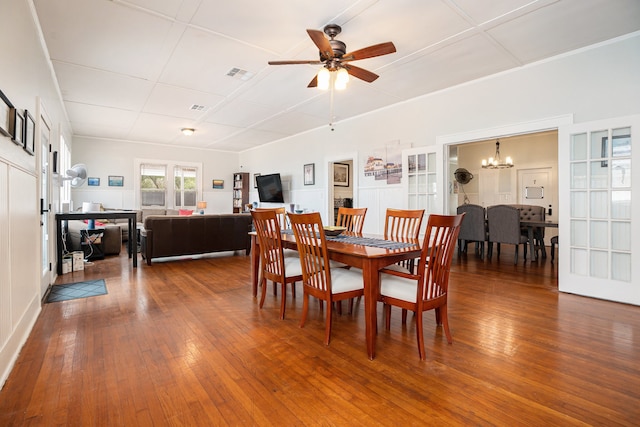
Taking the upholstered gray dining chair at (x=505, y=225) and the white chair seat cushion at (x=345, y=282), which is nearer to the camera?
the white chair seat cushion at (x=345, y=282)

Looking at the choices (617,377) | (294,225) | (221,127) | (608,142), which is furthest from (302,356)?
(221,127)

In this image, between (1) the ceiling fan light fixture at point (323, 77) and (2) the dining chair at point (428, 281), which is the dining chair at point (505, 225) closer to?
(2) the dining chair at point (428, 281)

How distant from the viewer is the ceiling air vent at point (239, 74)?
157 inches

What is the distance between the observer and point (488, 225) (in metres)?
5.48

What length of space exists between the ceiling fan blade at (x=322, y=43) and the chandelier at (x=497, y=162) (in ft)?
21.8

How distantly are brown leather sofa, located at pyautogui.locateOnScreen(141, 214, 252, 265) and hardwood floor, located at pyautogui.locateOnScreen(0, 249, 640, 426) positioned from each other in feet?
5.91

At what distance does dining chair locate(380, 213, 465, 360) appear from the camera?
6.69ft

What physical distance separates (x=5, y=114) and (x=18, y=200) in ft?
2.07

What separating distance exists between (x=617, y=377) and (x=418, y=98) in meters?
4.28

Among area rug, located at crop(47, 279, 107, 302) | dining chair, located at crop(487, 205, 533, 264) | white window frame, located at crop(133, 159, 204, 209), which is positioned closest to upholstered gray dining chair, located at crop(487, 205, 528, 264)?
dining chair, located at crop(487, 205, 533, 264)

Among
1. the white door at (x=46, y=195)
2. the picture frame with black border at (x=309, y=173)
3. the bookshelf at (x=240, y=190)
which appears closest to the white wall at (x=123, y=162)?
the bookshelf at (x=240, y=190)

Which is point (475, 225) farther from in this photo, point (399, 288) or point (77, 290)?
point (77, 290)

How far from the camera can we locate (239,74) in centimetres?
411

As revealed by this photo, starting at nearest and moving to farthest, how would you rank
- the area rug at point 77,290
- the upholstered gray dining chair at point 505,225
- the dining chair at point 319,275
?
the dining chair at point 319,275, the area rug at point 77,290, the upholstered gray dining chair at point 505,225
